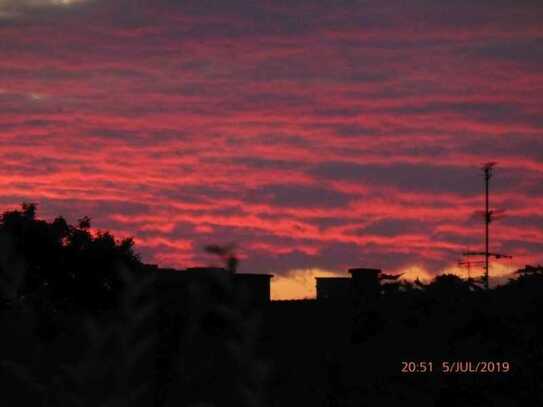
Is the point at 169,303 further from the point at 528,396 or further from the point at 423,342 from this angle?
the point at 528,396

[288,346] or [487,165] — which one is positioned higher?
[487,165]

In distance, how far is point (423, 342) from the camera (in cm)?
1059

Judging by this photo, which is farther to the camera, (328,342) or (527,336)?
(328,342)

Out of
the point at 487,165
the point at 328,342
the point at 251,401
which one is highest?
the point at 487,165

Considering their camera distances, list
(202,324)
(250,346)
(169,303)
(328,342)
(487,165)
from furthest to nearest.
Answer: (487,165), (169,303), (202,324), (328,342), (250,346)

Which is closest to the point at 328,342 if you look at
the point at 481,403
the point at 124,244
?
the point at 481,403

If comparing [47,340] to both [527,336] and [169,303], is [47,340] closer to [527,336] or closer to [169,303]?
[169,303]

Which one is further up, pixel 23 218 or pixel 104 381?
pixel 23 218

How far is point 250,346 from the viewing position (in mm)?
4770

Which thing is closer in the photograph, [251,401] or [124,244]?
[251,401]

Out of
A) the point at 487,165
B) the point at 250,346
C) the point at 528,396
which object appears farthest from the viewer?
the point at 487,165

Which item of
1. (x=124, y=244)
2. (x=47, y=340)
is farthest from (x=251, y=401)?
(x=124, y=244)

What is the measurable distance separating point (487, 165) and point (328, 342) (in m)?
22.7

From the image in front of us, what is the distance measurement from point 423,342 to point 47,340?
6094 mm
